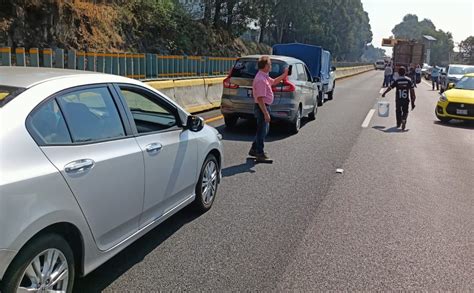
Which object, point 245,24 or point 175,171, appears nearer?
point 175,171

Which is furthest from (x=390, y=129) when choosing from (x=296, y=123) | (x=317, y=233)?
(x=317, y=233)

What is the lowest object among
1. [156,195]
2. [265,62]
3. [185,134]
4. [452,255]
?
[452,255]

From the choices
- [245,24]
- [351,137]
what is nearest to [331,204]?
[351,137]

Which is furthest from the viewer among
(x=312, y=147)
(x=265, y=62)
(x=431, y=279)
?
(x=312, y=147)

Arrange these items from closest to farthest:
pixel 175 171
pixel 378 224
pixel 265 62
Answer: pixel 175 171, pixel 378 224, pixel 265 62

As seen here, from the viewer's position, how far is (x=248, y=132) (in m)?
11.0

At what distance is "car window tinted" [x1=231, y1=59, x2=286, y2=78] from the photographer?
10.6 metres

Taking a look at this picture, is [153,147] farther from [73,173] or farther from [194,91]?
[194,91]

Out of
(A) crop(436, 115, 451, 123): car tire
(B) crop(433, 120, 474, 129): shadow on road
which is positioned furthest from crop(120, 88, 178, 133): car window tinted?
(A) crop(436, 115, 451, 123): car tire

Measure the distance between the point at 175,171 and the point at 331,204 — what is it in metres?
2.38

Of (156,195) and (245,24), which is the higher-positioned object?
(245,24)

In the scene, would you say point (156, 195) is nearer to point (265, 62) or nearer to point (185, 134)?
point (185, 134)

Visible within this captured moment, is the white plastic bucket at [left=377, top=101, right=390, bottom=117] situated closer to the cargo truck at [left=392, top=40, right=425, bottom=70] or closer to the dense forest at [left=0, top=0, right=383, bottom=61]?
the dense forest at [left=0, top=0, right=383, bottom=61]

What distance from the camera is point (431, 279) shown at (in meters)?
3.92
